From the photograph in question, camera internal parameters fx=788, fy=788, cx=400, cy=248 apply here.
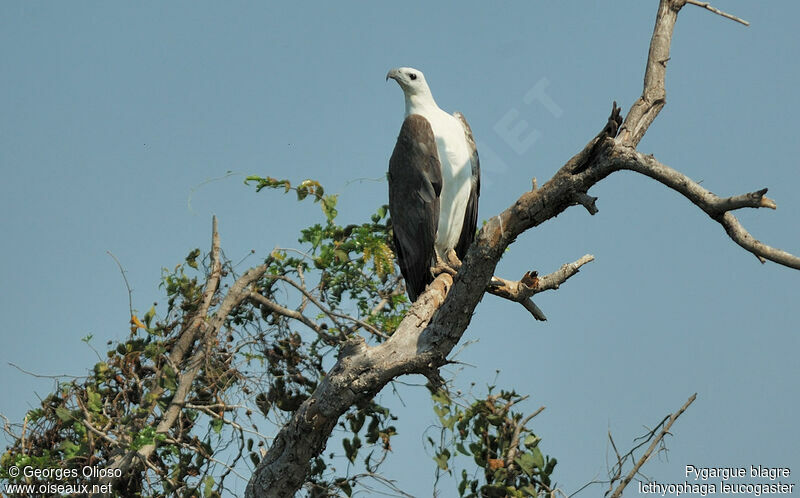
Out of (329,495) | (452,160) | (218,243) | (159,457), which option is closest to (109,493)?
(159,457)

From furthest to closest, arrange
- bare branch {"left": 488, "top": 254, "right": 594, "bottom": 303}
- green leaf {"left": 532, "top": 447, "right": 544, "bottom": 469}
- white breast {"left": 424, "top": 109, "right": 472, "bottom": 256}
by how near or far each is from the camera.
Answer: white breast {"left": 424, "top": 109, "right": 472, "bottom": 256}, green leaf {"left": 532, "top": 447, "right": 544, "bottom": 469}, bare branch {"left": 488, "top": 254, "right": 594, "bottom": 303}

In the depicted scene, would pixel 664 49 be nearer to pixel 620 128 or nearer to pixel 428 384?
pixel 620 128

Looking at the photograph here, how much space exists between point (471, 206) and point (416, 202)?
461 mm

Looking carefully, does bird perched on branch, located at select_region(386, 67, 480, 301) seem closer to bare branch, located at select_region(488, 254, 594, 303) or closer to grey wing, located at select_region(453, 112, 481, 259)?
grey wing, located at select_region(453, 112, 481, 259)

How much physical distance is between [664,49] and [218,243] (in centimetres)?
328

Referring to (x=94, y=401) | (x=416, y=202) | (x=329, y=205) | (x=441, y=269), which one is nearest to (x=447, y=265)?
(x=441, y=269)

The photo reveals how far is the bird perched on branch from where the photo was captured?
4.90 meters

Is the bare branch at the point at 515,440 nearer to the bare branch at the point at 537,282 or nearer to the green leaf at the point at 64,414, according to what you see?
the bare branch at the point at 537,282

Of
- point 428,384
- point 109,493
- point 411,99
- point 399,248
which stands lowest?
point 109,493

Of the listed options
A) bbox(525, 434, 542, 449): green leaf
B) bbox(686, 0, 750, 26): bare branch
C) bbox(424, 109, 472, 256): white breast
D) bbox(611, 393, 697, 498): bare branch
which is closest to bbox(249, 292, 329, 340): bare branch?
bbox(424, 109, 472, 256): white breast

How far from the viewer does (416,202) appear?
193 inches

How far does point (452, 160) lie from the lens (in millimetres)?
5051

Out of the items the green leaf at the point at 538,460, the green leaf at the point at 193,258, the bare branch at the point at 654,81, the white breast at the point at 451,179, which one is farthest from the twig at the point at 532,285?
the green leaf at the point at 193,258

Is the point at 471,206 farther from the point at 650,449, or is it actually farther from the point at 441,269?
the point at 650,449
